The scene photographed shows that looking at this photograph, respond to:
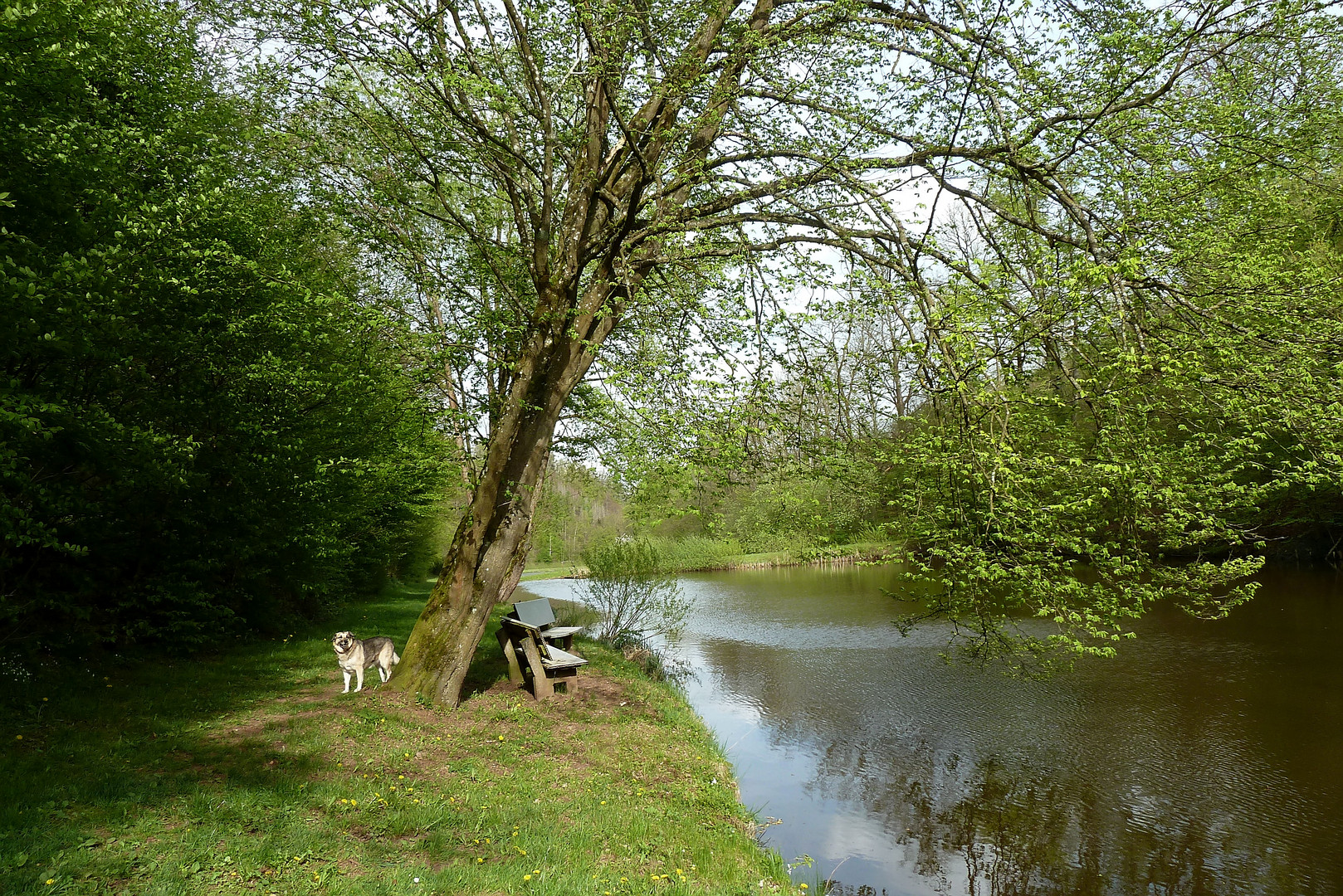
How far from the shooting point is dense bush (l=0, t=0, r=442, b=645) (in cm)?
568

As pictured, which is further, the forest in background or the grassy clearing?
the forest in background

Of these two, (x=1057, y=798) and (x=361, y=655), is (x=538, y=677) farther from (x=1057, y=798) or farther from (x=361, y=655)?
(x=1057, y=798)

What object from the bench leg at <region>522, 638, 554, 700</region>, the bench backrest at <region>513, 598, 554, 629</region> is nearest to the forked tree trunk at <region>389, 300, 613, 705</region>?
the bench leg at <region>522, 638, 554, 700</region>

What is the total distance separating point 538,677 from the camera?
30.0 ft

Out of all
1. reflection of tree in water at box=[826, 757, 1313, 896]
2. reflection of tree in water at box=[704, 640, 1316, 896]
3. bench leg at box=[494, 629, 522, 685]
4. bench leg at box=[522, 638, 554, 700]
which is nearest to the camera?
reflection of tree in water at box=[826, 757, 1313, 896]

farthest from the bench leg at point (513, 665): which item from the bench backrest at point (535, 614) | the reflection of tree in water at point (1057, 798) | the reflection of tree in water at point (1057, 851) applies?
the reflection of tree in water at point (1057, 851)

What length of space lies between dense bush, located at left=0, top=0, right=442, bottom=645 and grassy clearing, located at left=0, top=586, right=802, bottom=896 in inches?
54.4

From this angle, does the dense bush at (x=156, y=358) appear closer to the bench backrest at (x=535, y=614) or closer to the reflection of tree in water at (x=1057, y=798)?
the bench backrest at (x=535, y=614)

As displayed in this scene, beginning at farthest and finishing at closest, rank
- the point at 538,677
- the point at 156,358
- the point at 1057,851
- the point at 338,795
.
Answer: the point at 538,677 → the point at 156,358 → the point at 1057,851 → the point at 338,795

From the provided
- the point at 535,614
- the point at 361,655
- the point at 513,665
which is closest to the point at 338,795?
the point at 361,655

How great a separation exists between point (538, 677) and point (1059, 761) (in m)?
6.74

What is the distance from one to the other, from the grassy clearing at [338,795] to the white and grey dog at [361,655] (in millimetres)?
360

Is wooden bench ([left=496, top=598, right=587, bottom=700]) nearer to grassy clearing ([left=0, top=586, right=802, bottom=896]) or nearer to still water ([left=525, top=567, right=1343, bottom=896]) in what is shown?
grassy clearing ([left=0, top=586, right=802, bottom=896])

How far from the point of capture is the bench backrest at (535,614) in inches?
423
